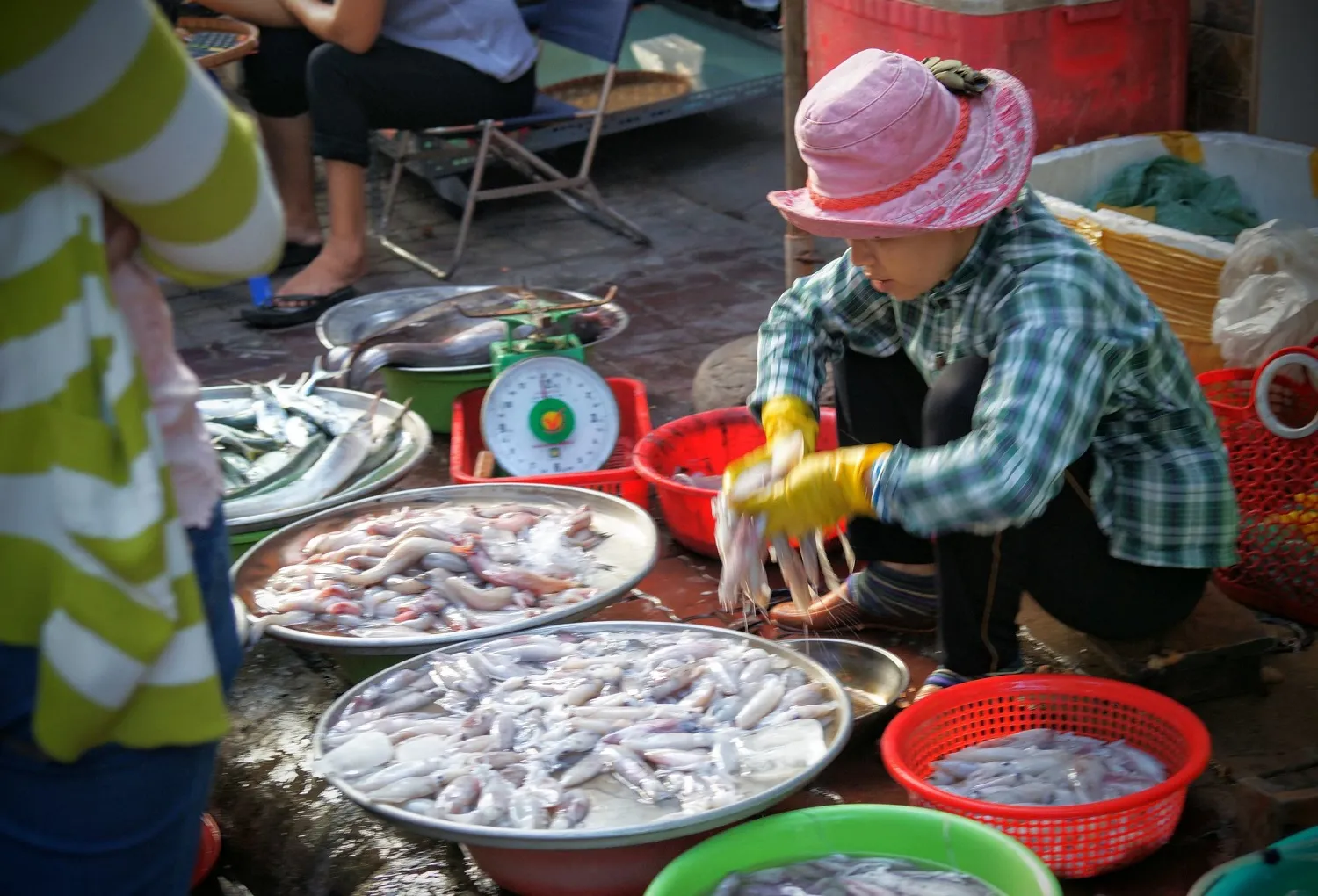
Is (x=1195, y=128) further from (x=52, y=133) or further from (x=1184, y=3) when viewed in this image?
(x=52, y=133)

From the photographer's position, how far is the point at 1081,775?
244 cm

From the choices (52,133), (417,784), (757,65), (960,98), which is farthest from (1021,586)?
(757,65)

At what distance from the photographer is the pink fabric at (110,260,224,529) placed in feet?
5.40

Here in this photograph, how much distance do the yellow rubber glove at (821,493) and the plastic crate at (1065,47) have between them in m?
2.12

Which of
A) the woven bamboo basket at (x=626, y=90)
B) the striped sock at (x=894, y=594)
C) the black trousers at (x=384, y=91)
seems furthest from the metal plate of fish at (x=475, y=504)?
the woven bamboo basket at (x=626, y=90)

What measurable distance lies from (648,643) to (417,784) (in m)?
0.58

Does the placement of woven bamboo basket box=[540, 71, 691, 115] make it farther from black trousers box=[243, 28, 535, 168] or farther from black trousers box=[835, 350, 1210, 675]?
black trousers box=[835, 350, 1210, 675]

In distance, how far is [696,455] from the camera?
153 inches

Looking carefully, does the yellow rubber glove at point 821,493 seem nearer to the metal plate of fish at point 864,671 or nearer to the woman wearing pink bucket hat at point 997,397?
the woman wearing pink bucket hat at point 997,397

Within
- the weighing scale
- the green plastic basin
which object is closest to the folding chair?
the weighing scale

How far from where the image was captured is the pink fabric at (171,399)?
165 cm

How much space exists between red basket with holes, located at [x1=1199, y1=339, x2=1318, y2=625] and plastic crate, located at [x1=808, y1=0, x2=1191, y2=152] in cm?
143

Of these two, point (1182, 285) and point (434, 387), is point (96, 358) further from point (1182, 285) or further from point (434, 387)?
point (434, 387)

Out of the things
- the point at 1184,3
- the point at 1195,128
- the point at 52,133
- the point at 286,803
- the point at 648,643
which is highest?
the point at 52,133
